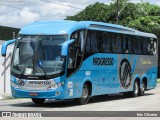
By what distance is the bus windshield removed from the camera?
17.4 metres

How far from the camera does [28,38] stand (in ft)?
59.5

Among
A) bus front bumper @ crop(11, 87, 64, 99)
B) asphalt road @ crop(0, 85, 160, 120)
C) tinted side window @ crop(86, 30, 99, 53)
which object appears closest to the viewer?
asphalt road @ crop(0, 85, 160, 120)

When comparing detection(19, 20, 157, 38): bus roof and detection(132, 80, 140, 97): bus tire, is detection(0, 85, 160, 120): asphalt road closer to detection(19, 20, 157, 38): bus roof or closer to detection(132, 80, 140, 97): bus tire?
detection(19, 20, 157, 38): bus roof

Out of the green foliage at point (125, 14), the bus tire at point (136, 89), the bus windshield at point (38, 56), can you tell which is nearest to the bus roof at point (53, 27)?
the bus windshield at point (38, 56)

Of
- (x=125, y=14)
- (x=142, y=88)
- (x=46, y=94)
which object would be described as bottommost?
(x=142, y=88)

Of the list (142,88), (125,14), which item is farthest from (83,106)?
(125,14)

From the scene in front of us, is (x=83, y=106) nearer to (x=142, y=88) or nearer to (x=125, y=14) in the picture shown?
(x=142, y=88)

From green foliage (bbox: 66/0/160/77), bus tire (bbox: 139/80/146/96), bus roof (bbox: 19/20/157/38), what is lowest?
bus tire (bbox: 139/80/146/96)

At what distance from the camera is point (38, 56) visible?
17.6 metres

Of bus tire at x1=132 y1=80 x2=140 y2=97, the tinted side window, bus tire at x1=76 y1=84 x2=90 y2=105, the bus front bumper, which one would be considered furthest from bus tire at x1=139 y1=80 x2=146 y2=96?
the bus front bumper

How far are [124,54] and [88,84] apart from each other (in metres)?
4.23

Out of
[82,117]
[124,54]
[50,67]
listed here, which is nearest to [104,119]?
[82,117]

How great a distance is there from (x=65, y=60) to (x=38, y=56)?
1093 mm

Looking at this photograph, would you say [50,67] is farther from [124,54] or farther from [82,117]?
[124,54]
